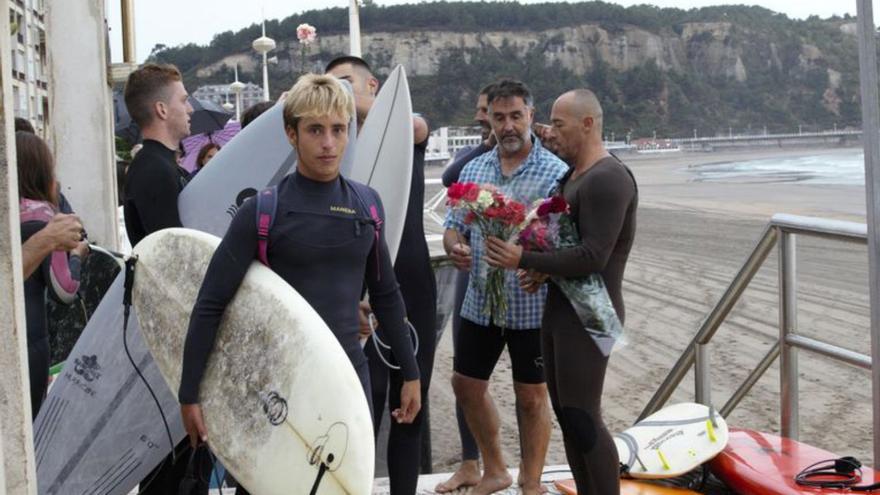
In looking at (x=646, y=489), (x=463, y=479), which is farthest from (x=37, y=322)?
(x=646, y=489)

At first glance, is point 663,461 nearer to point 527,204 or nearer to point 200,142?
point 527,204

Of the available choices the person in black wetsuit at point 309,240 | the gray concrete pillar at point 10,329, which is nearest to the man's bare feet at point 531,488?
the person in black wetsuit at point 309,240

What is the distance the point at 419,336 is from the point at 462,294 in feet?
1.76

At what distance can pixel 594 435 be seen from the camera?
341 cm

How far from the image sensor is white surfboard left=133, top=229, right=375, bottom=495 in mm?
2607

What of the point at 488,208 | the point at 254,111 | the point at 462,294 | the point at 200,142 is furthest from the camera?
the point at 200,142

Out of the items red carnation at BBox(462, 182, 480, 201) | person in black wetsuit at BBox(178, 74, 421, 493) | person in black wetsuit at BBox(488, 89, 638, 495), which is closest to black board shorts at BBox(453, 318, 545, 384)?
person in black wetsuit at BBox(488, 89, 638, 495)

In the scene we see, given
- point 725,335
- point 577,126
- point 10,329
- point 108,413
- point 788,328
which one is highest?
point 577,126

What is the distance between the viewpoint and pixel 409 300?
398 cm

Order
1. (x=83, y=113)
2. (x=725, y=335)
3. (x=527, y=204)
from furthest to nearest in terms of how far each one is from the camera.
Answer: (x=725, y=335)
(x=83, y=113)
(x=527, y=204)

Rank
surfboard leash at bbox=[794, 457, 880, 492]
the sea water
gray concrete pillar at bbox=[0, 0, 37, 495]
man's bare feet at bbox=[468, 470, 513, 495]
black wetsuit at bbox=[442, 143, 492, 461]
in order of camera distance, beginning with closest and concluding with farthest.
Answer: gray concrete pillar at bbox=[0, 0, 37, 495] → surfboard leash at bbox=[794, 457, 880, 492] → man's bare feet at bbox=[468, 470, 513, 495] → black wetsuit at bbox=[442, 143, 492, 461] → the sea water

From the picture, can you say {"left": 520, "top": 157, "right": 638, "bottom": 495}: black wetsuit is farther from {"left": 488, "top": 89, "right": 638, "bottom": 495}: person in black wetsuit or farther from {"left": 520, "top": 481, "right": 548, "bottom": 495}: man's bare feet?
{"left": 520, "top": 481, "right": 548, "bottom": 495}: man's bare feet

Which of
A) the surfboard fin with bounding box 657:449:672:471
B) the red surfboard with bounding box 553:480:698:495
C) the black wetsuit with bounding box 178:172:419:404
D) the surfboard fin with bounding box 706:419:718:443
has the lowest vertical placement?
the red surfboard with bounding box 553:480:698:495

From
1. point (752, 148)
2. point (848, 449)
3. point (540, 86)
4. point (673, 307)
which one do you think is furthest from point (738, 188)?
point (752, 148)
